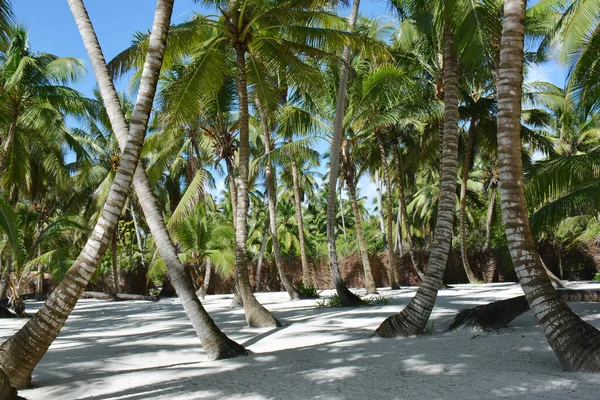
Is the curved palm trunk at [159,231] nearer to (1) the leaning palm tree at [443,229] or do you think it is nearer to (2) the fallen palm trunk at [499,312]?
(1) the leaning palm tree at [443,229]

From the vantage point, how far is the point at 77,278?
5.50 m

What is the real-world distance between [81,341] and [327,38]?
8009 mm

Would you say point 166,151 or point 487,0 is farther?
point 166,151

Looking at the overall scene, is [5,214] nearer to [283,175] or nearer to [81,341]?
[81,341]

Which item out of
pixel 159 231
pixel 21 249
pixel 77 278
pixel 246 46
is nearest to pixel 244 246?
pixel 159 231

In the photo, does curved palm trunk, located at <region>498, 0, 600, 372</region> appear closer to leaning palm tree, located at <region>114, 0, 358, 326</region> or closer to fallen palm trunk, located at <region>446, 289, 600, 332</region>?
fallen palm trunk, located at <region>446, 289, 600, 332</region>

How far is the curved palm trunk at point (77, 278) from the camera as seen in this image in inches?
209

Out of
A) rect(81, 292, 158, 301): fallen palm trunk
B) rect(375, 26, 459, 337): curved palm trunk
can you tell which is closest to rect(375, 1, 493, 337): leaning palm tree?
rect(375, 26, 459, 337): curved palm trunk

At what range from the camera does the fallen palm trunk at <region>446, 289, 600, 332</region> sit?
8.16 meters

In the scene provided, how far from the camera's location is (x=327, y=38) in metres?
11.3

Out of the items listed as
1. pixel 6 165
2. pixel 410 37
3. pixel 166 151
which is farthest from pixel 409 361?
pixel 6 165

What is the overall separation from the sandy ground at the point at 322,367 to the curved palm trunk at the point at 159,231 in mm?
327

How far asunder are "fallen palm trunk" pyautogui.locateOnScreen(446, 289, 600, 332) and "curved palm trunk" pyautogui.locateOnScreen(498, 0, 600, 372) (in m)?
2.88

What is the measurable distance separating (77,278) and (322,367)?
2992mm
